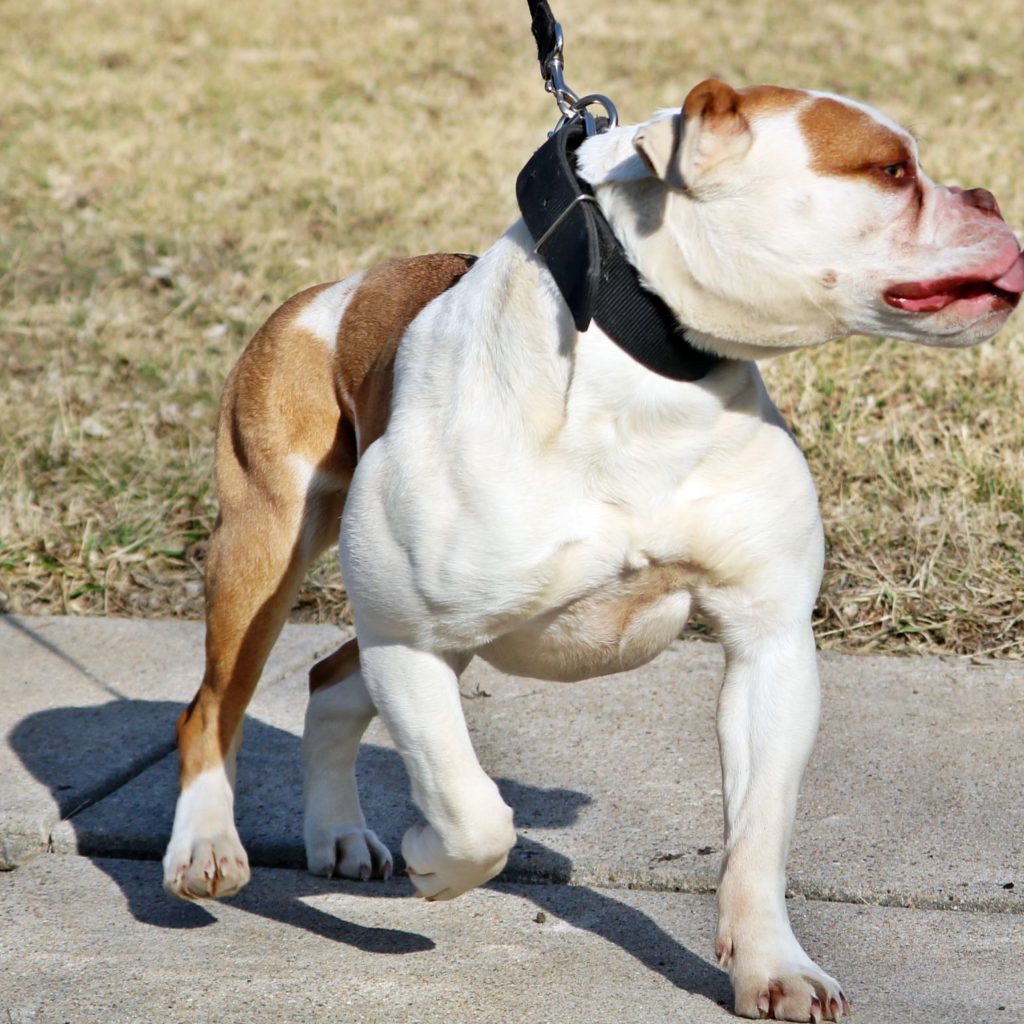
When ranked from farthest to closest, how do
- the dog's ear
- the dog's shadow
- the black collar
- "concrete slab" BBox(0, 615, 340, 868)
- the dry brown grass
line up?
the dry brown grass, "concrete slab" BBox(0, 615, 340, 868), the dog's shadow, the black collar, the dog's ear

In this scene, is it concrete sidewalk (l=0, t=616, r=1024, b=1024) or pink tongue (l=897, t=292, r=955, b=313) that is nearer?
pink tongue (l=897, t=292, r=955, b=313)

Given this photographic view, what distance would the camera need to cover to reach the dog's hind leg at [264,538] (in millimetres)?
3674

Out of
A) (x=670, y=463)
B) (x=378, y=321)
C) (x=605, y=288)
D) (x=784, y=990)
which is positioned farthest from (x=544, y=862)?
(x=605, y=288)

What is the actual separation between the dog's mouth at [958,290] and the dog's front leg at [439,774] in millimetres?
1060

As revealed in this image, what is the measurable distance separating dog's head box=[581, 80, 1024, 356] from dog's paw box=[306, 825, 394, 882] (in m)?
1.54

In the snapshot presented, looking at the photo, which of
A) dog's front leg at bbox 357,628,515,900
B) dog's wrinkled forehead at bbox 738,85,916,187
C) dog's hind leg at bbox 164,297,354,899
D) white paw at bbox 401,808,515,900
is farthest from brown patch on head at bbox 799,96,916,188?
dog's hind leg at bbox 164,297,354,899

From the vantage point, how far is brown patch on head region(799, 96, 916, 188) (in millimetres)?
2674

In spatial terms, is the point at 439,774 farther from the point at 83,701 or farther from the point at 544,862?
the point at 83,701

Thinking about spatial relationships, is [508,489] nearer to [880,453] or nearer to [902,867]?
[902,867]

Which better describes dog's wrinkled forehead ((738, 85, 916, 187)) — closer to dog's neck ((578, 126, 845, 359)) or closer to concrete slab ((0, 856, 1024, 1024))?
dog's neck ((578, 126, 845, 359))

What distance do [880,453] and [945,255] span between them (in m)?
3.29

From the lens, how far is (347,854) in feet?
11.9

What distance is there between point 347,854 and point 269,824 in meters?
0.32

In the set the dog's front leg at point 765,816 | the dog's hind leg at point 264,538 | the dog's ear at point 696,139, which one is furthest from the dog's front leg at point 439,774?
the dog's ear at point 696,139
